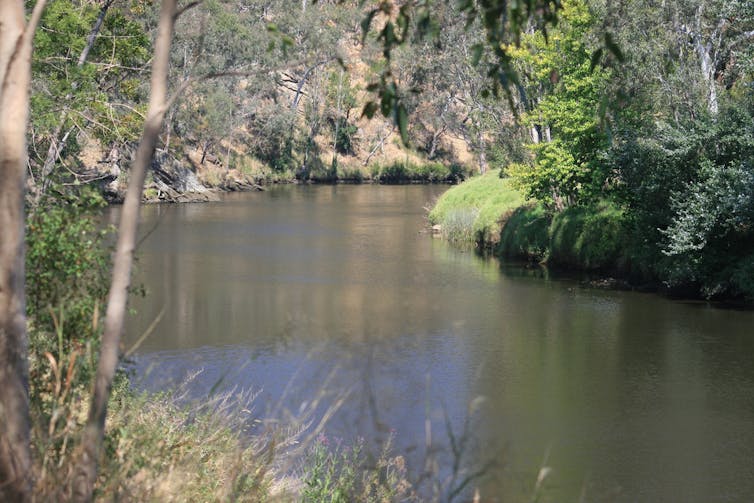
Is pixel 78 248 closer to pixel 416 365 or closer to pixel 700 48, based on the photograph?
pixel 416 365

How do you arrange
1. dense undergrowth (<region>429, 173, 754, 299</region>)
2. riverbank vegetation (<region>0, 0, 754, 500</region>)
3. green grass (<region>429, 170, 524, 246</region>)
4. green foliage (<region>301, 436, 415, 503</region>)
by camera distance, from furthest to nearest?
green grass (<region>429, 170, 524, 246</region>) → dense undergrowth (<region>429, 173, 754, 299</region>) → green foliage (<region>301, 436, 415, 503</region>) → riverbank vegetation (<region>0, 0, 754, 500</region>)

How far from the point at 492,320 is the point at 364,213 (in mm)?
20704

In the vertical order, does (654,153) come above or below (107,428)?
above

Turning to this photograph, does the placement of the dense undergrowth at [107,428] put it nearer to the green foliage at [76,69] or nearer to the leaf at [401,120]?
the leaf at [401,120]

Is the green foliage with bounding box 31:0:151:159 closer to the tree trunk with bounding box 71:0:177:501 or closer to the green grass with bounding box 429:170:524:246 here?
the tree trunk with bounding box 71:0:177:501

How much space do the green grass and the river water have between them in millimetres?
1504

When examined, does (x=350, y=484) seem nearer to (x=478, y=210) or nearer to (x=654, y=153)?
(x=654, y=153)

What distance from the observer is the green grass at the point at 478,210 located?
28766mm

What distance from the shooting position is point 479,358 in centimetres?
1542

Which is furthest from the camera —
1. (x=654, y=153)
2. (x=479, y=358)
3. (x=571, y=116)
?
(x=571, y=116)

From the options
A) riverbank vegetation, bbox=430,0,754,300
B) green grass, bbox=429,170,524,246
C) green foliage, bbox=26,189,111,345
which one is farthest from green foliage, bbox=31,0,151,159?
green grass, bbox=429,170,524,246

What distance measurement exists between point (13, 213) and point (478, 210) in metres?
27.2

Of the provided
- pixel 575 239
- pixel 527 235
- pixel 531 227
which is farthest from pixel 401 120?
pixel 531 227

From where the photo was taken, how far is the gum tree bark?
3693 mm
